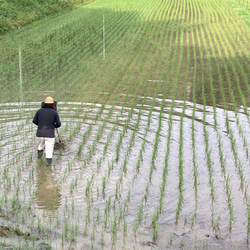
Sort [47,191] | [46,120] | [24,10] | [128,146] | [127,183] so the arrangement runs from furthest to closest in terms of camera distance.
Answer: [24,10] → [128,146] → [46,120] → [127,183] → [47,191]

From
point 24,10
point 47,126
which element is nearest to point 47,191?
point 47,126

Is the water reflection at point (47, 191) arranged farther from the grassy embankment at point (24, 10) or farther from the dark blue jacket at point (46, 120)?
the grassy embankment at point (24, 10)

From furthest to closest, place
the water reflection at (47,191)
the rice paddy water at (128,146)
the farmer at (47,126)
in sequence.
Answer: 1. the farmer at (47,126)
2. the water reflection at (47,191)
3. the rice paddy water at (128,146)

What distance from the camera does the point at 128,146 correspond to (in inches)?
339

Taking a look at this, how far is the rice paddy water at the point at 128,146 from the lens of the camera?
5.37 metres

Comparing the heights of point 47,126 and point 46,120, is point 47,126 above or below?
below

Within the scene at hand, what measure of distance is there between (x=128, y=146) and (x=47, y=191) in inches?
98.9

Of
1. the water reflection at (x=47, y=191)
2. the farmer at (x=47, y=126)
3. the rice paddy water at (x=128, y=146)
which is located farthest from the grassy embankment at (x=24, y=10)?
the water reflection at (x=47, y=191)

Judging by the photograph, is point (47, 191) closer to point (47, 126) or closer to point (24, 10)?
point (47, 126)

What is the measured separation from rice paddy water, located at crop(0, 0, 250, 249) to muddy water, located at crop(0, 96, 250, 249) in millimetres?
21

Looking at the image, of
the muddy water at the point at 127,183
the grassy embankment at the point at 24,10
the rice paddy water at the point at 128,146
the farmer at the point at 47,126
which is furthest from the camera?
the grassy embankment at the point at 24,10

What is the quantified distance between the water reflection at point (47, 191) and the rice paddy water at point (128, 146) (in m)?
0.02

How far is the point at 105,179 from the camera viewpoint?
6.95m

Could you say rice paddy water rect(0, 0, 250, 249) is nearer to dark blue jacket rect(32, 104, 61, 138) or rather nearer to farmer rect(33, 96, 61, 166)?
farmer rect(33, 96, 61, 166)
